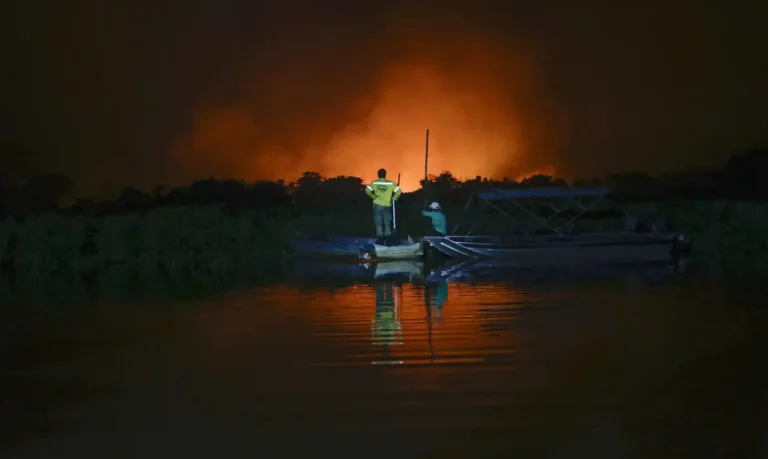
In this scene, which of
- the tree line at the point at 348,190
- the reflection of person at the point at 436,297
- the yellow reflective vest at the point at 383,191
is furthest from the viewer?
the tree line at the point at 348,190

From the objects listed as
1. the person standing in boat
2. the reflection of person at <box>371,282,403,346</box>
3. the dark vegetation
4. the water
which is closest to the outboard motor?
the person standing in boat

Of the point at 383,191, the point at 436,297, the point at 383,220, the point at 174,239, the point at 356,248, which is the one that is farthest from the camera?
the point at 174,239

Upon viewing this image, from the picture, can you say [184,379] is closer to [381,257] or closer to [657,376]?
[657,376]

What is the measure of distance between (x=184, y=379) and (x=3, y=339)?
11.5 ft

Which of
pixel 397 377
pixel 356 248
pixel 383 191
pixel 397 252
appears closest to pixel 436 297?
pixel 397 377

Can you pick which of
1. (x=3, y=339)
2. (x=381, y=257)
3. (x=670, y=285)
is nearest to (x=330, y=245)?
(x=381, y=257)

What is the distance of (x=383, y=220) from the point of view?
18047 millimetres

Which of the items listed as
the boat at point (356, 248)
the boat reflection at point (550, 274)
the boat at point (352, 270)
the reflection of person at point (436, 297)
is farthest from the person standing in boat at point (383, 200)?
the reflection of person at point (436, 297)

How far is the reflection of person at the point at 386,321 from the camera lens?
8.31 m

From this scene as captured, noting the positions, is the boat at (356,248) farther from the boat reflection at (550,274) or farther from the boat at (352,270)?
the boat reflection at (550,274)

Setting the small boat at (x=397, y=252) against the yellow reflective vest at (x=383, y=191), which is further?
the small boat at (x=397, y=252)

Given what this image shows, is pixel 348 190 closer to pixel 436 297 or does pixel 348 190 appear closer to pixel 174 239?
pixel 174 239

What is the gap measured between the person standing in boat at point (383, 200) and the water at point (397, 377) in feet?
19.0

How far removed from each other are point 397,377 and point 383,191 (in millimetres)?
10888
